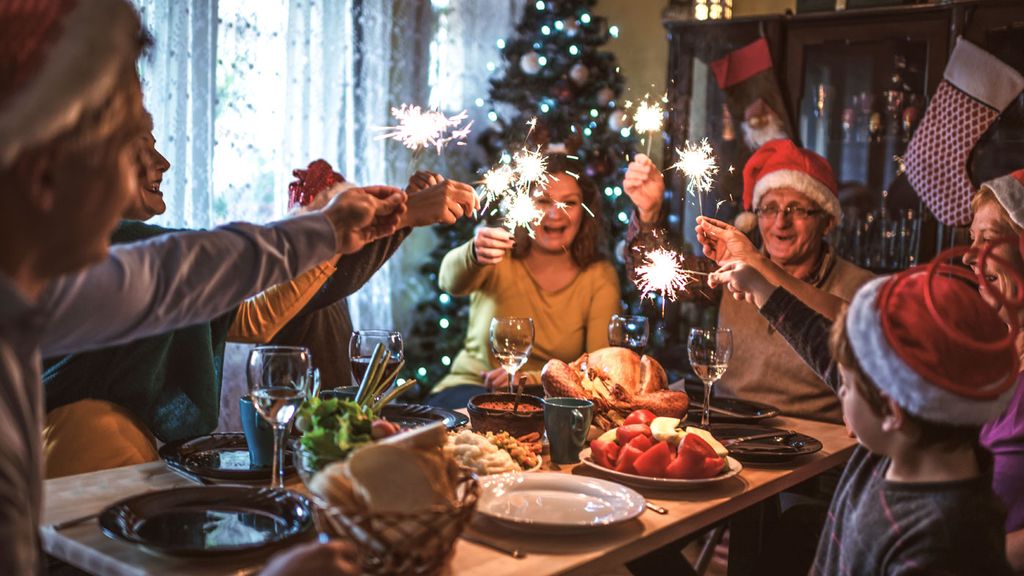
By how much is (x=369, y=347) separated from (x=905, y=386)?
3.36 ft

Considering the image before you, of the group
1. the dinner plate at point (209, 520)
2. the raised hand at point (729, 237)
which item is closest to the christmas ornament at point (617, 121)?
the raised hand at point (729, 237)

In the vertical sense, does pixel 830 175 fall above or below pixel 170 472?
above

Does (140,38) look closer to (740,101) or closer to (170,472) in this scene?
(170,472)

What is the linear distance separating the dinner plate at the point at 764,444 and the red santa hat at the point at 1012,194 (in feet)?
2.42

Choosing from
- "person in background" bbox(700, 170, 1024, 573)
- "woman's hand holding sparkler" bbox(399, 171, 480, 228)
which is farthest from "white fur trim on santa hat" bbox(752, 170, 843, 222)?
"woman's hand holding sparkler" bbox(399, 171, 480, 228)

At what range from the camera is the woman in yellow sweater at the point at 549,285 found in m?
3.52

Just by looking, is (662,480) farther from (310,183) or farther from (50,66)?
(310,183)

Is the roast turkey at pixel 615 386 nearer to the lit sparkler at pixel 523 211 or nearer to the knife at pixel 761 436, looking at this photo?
the knife at pixel 761 436

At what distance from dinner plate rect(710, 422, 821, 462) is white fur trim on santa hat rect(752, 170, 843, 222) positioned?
4.11 ft

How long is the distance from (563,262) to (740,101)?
130cm

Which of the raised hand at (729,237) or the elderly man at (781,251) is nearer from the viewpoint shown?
the raised hand at (729,237)

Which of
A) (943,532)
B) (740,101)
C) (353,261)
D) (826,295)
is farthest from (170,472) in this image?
(740,101)

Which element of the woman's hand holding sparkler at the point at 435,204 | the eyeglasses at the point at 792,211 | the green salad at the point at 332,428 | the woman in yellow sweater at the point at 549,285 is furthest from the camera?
the woman in yellow sweater at the point at 549,285

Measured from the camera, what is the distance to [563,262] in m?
3.70
